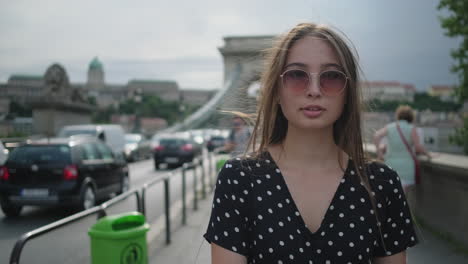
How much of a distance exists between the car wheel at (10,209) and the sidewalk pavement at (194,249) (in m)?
2.73

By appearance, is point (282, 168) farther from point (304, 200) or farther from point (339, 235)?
point (339, 235)

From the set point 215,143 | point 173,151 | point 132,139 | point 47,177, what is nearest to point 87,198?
point 47,177

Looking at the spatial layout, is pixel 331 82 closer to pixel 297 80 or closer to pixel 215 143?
pixel 297 80

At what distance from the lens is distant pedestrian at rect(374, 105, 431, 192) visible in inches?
211

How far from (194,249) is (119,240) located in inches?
97.9

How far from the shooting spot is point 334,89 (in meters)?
1.59

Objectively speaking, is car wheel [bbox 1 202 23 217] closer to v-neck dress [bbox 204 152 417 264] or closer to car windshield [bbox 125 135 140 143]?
v-neck dress [bbox 204 152 417 264]

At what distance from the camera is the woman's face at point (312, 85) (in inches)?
62.1

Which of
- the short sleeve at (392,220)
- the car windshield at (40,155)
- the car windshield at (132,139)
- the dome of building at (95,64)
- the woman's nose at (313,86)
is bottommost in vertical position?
the car windshield at (132,139)

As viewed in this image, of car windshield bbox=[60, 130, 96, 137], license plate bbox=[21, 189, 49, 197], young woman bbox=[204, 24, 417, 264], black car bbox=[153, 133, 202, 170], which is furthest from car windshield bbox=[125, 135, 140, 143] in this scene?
young woman bbox=[204, 24, 417, 264]

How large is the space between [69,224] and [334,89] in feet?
6.57

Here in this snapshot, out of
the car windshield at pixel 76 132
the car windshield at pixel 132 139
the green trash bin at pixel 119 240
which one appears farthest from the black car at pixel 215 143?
the green trash bin at pixel 119 240

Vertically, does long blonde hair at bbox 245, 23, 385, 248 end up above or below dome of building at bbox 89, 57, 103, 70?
below

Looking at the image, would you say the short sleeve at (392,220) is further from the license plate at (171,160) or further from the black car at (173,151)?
the license plate at (171,160)
